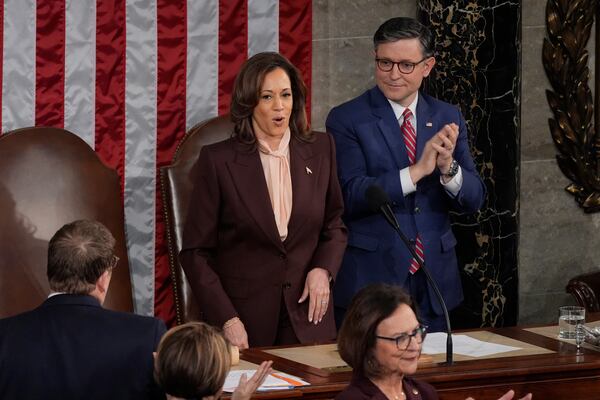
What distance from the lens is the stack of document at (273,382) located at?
391cm

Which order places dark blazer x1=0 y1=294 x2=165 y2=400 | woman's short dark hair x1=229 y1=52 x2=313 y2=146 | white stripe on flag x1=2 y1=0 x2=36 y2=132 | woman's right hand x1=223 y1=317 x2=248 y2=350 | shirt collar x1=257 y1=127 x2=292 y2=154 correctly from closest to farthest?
dark blazer x1=0 y1=294 x2=165 y2=400
woman's right hand x1=223 y1=317 x2=248 y2=350
woman's short dark hair x1=229 y1=52 x2=313 y2=146
shirt collar x1=257 y1=127 x2=292 y2=154
white stripe on flag x1=2 y1=0 x2=36 y2=132

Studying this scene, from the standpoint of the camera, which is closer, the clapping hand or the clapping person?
the clapping person

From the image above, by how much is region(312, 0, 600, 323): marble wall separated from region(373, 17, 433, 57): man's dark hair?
1279 mm

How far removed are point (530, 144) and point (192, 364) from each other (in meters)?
3.90

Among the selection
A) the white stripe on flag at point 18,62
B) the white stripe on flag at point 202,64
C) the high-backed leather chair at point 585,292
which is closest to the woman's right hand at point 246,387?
the white stripe on flag at point 18,62

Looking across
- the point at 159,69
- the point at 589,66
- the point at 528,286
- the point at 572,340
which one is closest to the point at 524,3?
the point at 589,66

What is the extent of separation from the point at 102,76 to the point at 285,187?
4.73 ft

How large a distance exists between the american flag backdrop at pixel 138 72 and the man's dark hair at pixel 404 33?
125 cm

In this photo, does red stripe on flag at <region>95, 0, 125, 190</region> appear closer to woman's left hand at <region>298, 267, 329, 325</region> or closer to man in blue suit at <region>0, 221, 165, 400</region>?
woman's left hand at <region>298, 267, 329, 325</region>

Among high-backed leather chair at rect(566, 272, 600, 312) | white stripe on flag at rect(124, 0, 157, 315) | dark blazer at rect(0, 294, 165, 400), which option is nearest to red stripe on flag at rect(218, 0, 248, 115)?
white stripe on flag at rect(124, 0, 157, 315)

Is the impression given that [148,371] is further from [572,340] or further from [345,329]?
[572,340]

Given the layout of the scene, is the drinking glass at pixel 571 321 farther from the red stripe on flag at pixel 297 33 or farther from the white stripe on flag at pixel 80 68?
the white stripe on flag at pixel 80 68

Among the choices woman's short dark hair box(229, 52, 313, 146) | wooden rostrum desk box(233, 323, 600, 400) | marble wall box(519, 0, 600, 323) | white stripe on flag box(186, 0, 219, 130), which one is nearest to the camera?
wooden rostrum desk box(233, 323, 600, 400)

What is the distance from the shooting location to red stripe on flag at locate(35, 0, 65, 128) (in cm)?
583
